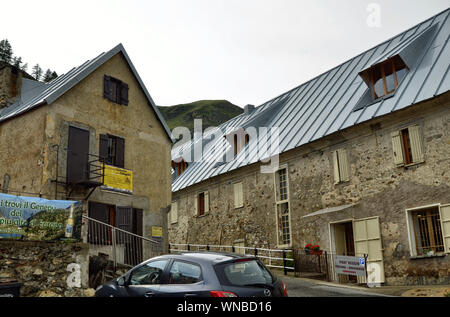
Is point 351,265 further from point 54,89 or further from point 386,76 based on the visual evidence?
point 54,89

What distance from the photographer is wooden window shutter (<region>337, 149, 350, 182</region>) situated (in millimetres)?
19359

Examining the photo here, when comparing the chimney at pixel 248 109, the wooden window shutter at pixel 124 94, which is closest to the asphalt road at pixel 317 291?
the wooden window shutter at pixel 124 94

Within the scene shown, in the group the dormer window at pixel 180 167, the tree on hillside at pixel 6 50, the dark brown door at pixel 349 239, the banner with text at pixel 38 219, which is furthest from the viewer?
the tree on hillside at pixel 6 50

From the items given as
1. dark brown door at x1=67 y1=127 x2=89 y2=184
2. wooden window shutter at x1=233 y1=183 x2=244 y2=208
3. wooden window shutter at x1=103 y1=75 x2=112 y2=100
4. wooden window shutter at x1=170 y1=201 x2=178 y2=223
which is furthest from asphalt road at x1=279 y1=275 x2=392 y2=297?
wooden window shutter at x1=170 y1=201 x2=178 y2=223

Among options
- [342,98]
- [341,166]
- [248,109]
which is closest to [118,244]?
[341,166]

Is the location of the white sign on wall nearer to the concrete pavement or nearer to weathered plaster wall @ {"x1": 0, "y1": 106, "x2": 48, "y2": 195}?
the concrete pavement

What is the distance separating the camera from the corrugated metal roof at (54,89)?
16406 mm

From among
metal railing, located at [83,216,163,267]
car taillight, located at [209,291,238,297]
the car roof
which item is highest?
metal railing, located at [83,216,163,267]

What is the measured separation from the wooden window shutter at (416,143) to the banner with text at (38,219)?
12.0m

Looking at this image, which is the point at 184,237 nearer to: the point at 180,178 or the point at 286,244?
the point at 180,178

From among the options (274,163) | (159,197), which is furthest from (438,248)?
(159,197)

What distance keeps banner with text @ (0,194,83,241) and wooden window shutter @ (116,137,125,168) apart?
244 inches

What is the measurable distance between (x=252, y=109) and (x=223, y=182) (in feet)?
27.6

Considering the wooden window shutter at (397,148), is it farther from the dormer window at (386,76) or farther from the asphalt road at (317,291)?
the asphalt road at (317,291)
